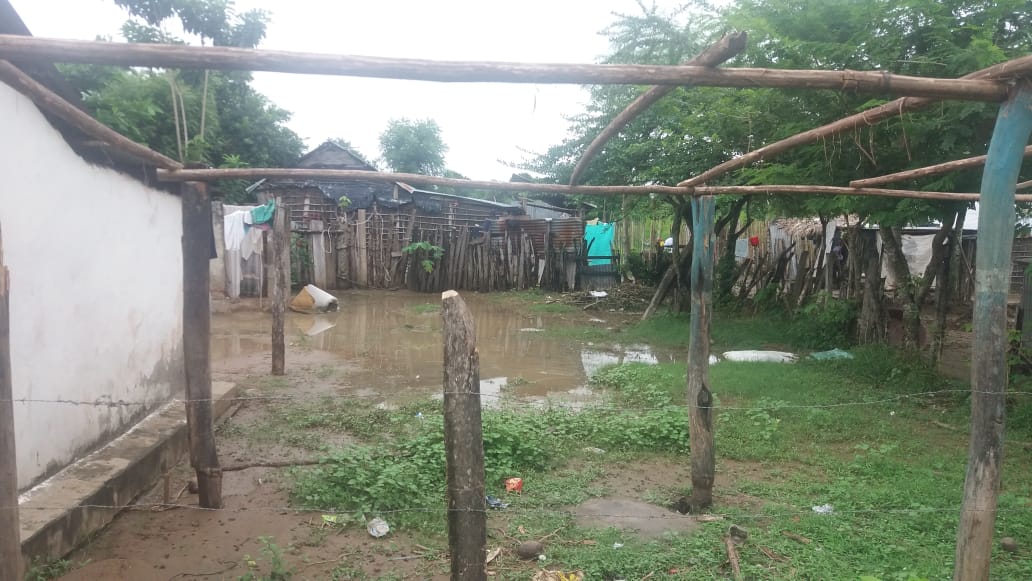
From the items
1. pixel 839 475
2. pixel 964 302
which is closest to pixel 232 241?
pixel 839 475

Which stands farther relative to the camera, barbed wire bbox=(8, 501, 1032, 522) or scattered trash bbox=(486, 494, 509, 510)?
scattered trash bbox=(486, 494, 509, 510)

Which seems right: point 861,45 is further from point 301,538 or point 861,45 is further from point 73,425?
point 73,425

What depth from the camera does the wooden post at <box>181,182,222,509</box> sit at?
13.8ft

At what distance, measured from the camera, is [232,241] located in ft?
46.2

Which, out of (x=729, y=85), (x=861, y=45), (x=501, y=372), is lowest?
(x=501, y=372)

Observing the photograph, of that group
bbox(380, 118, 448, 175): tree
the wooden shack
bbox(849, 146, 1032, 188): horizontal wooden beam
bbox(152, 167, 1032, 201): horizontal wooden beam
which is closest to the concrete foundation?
bbox(152, 167, 1032, 201): horizontal wooden beam

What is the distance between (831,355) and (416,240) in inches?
476

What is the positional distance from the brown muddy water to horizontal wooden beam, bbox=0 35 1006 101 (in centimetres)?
419

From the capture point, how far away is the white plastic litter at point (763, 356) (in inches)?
360

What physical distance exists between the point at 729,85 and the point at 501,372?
675 cm

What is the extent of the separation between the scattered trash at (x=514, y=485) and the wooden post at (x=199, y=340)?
1.94 m

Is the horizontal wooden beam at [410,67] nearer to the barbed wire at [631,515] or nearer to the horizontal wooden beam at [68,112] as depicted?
the horizontal wooden beam at [68,112]

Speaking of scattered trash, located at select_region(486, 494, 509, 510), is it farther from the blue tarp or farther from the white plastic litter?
the blue tarp

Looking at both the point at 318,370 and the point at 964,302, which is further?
the point at 964,302
